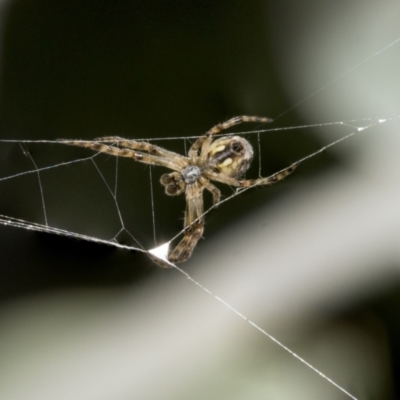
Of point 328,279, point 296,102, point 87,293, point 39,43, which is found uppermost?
point 39,43

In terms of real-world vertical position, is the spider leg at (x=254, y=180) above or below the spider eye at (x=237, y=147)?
below

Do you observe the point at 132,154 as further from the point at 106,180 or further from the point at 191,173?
the point at 191,173

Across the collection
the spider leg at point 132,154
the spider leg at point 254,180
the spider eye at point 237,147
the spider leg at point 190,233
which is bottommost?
the spider leg at point 190,233

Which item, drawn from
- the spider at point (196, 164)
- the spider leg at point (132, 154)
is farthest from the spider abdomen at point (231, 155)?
the spider leg at point (132, 154)

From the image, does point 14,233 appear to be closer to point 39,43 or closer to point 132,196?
point 132,196

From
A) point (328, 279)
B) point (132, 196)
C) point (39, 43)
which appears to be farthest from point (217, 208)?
point (39, 43)

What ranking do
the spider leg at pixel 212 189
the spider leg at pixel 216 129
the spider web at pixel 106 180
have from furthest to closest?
the spider leg at pixel 212 189
the spider leg at pixel 216 129
the spider web at pixel 106 180

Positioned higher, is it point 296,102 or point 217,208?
point 296,102

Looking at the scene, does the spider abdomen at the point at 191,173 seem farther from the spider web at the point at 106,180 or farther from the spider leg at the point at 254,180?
the spider web at the point at 106,180
